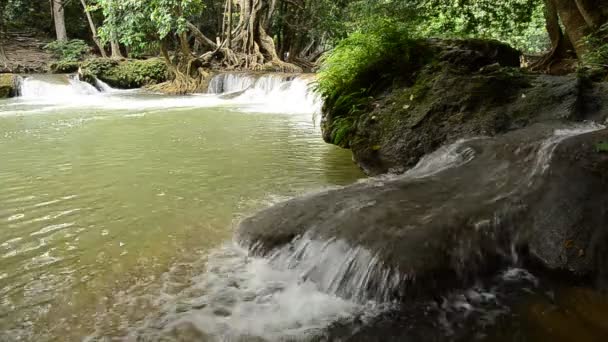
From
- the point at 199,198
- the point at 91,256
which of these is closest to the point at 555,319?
the point at 91,256

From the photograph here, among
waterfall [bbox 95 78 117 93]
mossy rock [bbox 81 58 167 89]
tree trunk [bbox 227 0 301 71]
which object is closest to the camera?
tree trunk [bbox 227 0 301 71]

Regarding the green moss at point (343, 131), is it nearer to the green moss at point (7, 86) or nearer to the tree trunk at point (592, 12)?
the tree trunk at point (592, 12)

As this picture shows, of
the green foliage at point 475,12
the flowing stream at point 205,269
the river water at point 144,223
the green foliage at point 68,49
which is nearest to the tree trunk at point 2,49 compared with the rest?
the green foliage at point 68,49

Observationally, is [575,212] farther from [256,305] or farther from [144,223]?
[144,223]

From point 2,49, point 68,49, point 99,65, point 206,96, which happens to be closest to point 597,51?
point 206,96

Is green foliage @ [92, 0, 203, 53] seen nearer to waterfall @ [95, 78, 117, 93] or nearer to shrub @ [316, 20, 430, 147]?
waterfall @ [95, 78, 117, 93]

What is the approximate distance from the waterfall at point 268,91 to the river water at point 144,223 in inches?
127

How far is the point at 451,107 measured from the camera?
187 inches

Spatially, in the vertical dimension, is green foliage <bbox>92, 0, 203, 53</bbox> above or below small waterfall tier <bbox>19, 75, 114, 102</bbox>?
above

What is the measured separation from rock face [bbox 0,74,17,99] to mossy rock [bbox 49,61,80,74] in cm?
319

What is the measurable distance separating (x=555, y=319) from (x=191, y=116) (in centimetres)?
977

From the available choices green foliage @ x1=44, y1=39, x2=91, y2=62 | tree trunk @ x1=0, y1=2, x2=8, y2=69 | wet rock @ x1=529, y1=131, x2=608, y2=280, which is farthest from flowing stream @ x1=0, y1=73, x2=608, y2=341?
green foliage @ x1=44, y1=39, x2=91, y2=62

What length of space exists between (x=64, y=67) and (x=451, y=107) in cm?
2176

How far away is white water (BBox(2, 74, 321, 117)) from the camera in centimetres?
1306
